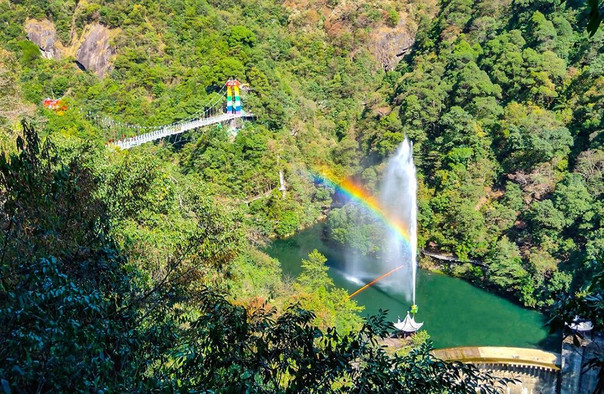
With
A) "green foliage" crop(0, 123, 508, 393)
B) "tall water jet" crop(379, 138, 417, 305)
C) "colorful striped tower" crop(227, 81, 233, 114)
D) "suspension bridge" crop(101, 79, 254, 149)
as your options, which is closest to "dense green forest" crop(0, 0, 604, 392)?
"green foliage" crop(0, 123, 508, 393)

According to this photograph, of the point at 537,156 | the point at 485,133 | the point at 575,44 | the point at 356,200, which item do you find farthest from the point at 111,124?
the point at 575,44

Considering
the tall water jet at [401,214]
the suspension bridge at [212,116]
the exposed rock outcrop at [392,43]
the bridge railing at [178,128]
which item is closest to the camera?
the tall water jet at [401,214]

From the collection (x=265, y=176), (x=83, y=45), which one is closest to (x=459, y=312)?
(x=265, y=176)

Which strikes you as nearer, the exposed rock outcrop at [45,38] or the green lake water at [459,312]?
the green lake water at [459,312]

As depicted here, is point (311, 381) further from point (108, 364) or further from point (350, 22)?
point (350, 22)

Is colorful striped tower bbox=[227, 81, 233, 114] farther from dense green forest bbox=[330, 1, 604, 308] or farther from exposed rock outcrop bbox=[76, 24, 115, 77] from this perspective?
exposed rock outcrop bbox=[76, 24, 115, 77]

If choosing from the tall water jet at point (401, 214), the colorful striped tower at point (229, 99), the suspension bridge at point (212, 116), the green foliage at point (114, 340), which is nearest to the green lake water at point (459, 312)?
the tall water jet at point (401, 214)

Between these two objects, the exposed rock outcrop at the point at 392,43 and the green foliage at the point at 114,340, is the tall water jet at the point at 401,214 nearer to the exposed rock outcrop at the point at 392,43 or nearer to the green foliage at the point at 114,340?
the green foliage at the point at 114,340
